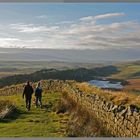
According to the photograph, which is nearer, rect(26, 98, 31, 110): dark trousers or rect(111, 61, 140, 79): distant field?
rect(111, 61, 140, 79): distant field

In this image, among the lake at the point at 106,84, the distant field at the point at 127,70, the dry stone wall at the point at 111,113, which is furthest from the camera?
the lake at the point at 106,84

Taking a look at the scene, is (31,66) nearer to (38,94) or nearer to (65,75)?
(38,94)

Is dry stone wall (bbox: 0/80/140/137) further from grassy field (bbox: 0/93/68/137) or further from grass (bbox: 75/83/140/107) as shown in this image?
grassy field (bbox: 0/93/68/137)

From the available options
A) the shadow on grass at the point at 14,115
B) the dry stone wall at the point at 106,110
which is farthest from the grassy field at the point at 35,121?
the dry stone wall at the point at 106,110

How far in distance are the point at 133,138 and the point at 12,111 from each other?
242cm

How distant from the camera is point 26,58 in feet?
38.5

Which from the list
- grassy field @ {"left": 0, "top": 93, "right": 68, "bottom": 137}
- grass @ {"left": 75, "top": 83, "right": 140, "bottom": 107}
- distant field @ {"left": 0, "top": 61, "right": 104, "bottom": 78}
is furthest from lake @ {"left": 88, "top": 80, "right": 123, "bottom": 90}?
grassy field @ {"left": 0, "top": 93, "right": 68, "bottom": 137}

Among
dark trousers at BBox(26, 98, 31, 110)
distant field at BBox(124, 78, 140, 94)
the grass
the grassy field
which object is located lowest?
the grassy field

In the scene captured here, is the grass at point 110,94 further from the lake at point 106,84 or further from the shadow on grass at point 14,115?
the shadow on grass at point 14,115

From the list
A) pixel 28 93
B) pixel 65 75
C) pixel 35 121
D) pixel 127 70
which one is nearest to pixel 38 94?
pixel 28 93

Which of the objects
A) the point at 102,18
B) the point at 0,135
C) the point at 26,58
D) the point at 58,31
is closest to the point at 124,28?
the point at 102,18

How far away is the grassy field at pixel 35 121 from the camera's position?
11.0 meters

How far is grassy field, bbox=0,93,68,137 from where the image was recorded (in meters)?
11.0

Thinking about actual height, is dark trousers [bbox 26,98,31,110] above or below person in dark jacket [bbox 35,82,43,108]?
below
